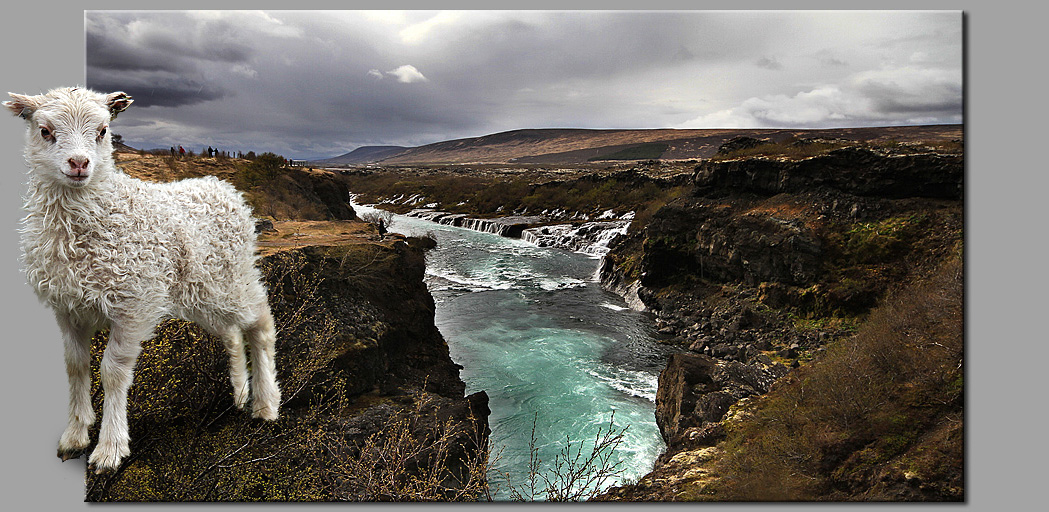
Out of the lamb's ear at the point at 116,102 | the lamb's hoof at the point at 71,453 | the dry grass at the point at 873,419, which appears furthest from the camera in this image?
the dry grass at the point at 873,419

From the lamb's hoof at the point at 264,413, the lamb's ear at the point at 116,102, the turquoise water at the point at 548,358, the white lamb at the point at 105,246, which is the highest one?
the lamb's ear at the point at 116,102

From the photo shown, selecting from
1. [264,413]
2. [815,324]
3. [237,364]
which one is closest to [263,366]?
[237,364]

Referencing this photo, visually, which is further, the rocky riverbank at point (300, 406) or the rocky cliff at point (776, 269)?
the rocky cliff at point (776, 269)

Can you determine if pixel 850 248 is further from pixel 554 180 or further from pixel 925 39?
pixel 554 180


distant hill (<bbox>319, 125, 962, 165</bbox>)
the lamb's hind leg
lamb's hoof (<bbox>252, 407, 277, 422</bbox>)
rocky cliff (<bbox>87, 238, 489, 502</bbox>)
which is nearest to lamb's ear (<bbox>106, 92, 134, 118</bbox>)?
the lamb's hind leg

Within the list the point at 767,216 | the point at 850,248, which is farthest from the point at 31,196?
the point at 767,216

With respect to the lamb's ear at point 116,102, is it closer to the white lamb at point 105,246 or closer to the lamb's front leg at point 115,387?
the white lamb at point 105,246

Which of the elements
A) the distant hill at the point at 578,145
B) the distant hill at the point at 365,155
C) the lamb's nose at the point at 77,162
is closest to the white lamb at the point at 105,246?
the lamb's nose at the point at 77,162
